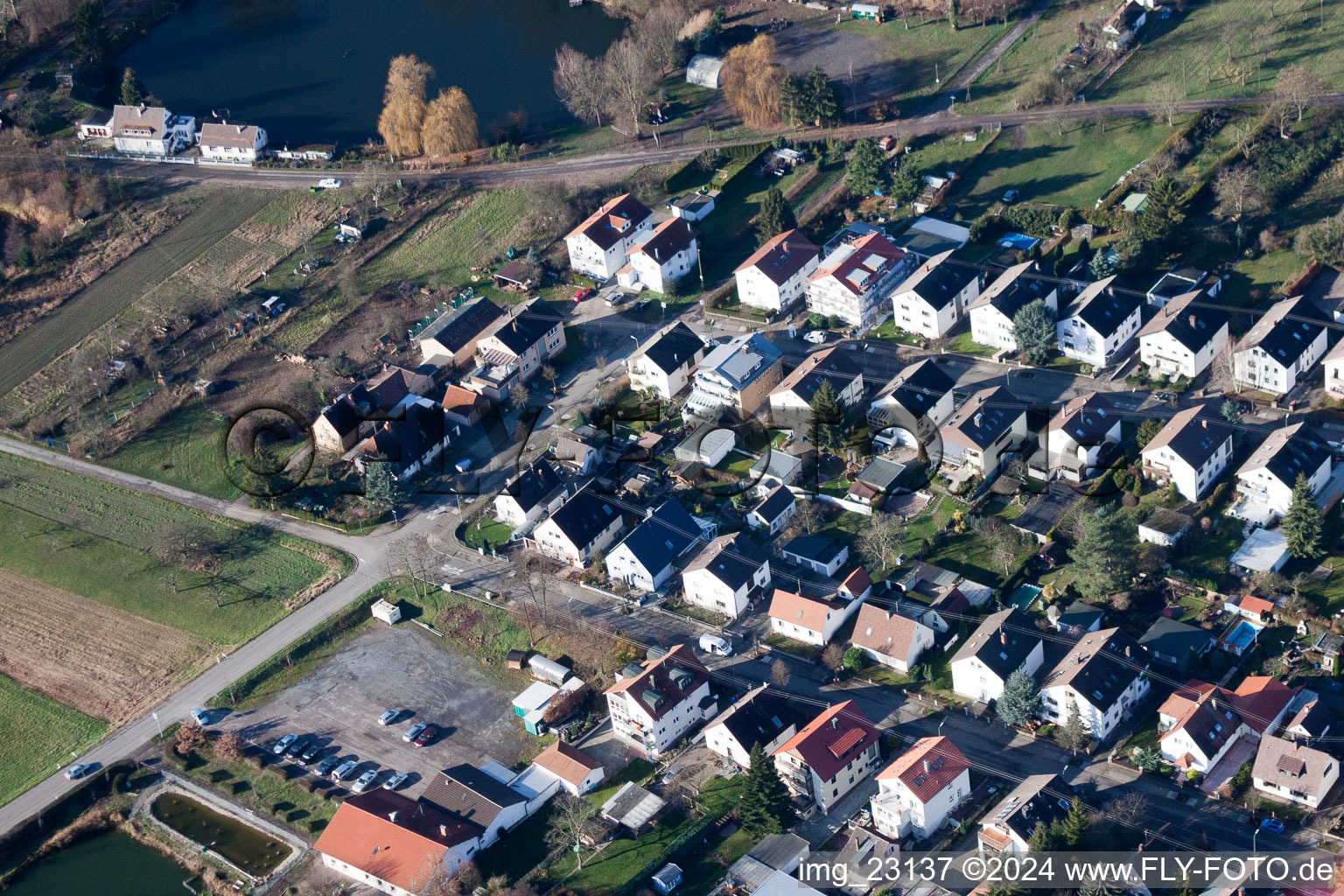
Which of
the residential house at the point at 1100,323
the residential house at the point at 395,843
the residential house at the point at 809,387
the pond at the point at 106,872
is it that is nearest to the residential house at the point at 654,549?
the residential house at the point at 809,387

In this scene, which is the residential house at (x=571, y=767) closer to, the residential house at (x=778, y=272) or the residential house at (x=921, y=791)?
the residential house at (x=921, y=791)

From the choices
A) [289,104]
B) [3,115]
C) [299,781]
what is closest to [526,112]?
[289,104]

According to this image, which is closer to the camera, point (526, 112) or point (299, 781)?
point (299, 781)

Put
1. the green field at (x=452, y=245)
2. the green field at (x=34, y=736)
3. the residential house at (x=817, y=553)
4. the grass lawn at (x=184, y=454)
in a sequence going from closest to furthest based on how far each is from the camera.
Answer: the green field at (x=34, y=736)
the residential house at (x=817, y=553)
the grass lawn at (x=184, y=454)
the green field at (x=452, y=245)

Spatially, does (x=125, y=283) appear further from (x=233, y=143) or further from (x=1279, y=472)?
(x=1279, y=472)

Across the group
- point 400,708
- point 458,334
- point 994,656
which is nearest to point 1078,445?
point 994,656

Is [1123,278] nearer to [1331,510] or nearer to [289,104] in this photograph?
[1331,510]
